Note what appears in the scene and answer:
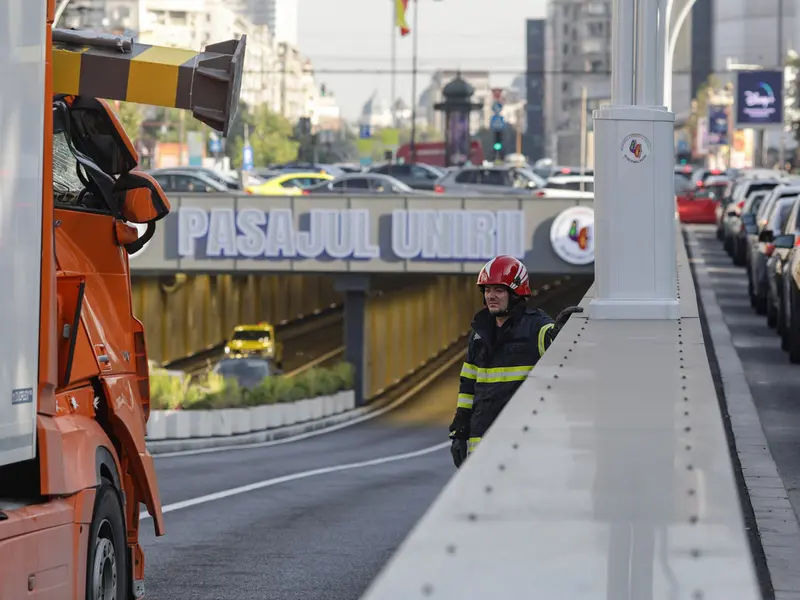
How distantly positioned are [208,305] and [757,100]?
2859 centimetres

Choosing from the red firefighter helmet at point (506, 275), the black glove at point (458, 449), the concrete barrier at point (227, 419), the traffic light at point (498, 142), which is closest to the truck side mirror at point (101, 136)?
the red firefighter helmet at point (506, 275)

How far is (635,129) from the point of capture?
1322 centimetres

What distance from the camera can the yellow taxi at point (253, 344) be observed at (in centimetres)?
6303

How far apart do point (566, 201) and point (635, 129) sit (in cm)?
4170

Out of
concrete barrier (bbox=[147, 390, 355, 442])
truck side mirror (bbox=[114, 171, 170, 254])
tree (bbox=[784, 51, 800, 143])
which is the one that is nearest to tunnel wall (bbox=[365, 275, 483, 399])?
concrete barrier (bbox=[147, 390, 355, 442])

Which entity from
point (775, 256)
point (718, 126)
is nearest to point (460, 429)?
A: point (775, 256)

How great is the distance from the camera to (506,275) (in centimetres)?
1018

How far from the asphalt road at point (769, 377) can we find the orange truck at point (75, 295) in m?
4.07

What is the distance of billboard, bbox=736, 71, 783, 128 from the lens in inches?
3278

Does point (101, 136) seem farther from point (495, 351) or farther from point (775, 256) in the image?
point (775, 256)

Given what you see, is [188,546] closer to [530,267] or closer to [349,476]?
[349,476]

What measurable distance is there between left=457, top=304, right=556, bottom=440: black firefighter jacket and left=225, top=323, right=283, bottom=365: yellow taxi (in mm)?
51721

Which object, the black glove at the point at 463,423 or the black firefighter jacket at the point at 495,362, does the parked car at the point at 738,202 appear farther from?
the black glove at the point at 463,423

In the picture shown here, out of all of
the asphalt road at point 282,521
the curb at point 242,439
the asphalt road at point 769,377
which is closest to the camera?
the asphalt road at point 769,377
